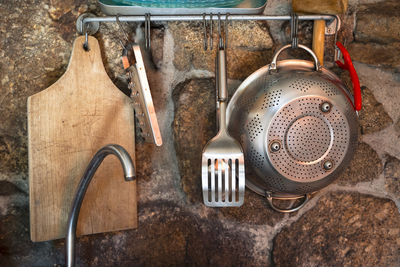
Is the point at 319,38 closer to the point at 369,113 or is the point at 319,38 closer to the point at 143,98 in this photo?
the point at 369,113

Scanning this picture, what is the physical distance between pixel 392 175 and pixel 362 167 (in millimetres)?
75

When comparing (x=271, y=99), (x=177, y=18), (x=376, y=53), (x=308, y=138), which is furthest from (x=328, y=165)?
(x=177, y=18)

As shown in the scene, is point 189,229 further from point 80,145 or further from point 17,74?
point 17,74

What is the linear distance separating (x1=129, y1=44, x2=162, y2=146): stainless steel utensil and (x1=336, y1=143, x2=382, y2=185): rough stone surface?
17.2 inches

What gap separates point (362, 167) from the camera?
85 cm

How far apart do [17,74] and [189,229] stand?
478mm

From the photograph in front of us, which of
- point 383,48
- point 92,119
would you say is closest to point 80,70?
point 92,119

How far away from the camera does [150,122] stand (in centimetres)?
69

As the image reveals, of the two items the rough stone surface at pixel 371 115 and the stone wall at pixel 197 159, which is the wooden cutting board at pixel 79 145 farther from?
the rough stone surface at pixel 371 115

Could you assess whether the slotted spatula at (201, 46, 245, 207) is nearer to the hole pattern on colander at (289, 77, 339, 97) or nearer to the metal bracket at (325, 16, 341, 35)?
the hole pattern on colander at (289, 77, 339, 97)

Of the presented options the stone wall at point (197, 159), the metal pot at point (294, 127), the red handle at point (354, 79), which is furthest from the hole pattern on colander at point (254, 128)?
the red handle at point (354, 79)

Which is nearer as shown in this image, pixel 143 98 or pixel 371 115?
pixel 143 98

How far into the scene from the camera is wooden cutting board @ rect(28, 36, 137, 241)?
739mm

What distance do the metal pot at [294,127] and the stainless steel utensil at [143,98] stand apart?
0.17 m
